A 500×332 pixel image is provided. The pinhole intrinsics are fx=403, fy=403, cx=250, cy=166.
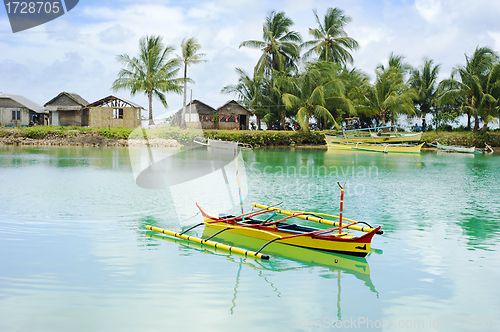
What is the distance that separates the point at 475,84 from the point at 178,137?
30887 millimetres


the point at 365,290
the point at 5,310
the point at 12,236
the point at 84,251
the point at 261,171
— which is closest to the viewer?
the point at 5,310

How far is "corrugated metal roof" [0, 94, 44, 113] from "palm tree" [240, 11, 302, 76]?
80.7ft

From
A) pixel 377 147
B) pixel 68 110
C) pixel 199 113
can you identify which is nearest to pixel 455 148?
pixel 377 147

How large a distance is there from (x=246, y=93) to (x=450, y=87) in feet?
Result: 71.5

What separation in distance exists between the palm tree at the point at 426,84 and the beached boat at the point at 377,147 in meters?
10.7

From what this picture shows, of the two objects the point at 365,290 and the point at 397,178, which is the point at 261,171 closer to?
the point at 397,178

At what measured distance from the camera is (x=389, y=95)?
42750mm

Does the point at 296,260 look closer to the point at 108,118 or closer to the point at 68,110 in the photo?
the point at 108,118

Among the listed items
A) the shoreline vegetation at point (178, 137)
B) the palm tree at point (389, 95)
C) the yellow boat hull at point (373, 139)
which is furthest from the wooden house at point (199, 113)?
the palm tree at point (389, 95)

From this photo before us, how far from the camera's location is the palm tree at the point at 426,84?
4634 centimetres

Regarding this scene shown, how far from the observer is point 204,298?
20.2 ft

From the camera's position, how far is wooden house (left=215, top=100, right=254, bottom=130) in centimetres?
4688

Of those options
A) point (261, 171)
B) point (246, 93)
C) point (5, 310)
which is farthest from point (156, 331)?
point (246, 93)

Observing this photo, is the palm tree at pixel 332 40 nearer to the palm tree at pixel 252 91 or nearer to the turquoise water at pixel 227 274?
the palm tree at pixel 252 91
